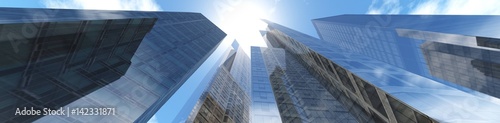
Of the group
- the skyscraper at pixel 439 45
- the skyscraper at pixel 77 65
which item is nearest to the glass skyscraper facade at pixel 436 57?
the skyscraper at pixel 439 45

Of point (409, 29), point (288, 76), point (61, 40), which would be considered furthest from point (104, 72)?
point (409, 29)

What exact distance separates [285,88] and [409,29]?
24.1 meters

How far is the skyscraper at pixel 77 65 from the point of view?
366 inches

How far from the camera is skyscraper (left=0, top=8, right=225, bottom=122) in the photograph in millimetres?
9305

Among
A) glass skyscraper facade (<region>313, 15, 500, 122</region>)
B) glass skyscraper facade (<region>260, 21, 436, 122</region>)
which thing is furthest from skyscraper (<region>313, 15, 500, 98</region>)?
glass skyscraper facade (<region>260, 21, 436, 122</region>)

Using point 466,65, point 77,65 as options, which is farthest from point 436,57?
point 77,65

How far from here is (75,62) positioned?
12.8 meters

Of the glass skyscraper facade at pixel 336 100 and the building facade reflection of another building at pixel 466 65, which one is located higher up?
the building facade reflection of another building at pixel 466 65

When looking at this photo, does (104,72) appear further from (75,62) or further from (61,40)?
(61,40)

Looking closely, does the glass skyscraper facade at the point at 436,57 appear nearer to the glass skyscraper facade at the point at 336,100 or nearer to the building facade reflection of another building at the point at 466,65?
the building facade reflection of another building at the point at 466,65

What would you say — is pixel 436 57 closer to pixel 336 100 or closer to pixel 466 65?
pixel 466 65

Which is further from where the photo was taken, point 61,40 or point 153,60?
point 153,60

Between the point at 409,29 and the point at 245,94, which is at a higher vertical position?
the point at 409,29

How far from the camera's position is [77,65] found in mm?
13203
